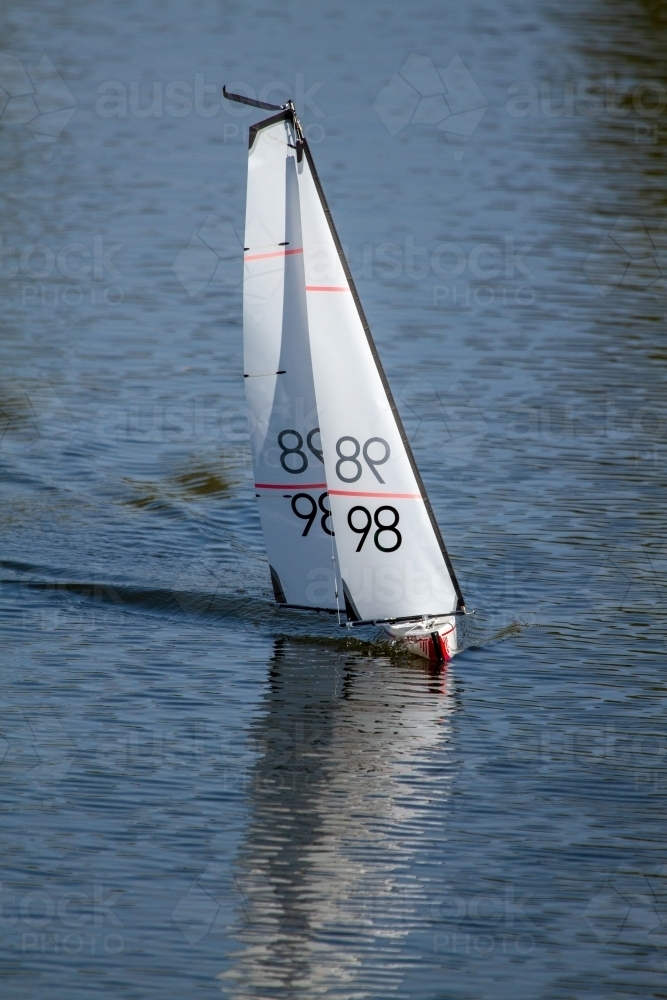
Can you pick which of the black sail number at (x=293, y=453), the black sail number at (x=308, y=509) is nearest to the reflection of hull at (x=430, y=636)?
the black sail number at (x=308, y=509)

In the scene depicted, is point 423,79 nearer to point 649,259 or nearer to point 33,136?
point 33,136

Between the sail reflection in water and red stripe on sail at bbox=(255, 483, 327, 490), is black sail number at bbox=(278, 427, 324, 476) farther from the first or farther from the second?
the sail reflection in water

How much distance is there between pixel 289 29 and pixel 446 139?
9102mm

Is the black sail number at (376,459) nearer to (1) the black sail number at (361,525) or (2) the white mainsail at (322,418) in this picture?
(2) the white mainsail at (322,418)

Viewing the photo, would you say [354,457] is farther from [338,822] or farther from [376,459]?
[338,822]

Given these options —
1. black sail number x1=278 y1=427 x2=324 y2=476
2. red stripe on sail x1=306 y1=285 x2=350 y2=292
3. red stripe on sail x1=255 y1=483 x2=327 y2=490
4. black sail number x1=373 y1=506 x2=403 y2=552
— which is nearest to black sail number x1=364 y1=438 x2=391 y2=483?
black sail number x1=373 y1=506 x2=403 y2=552

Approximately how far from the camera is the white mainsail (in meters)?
13.1

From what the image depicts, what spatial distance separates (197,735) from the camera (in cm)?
1267

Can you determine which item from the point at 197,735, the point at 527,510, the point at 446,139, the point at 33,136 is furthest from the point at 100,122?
the point at 197,735

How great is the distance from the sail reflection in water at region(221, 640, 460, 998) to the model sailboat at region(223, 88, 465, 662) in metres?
0.72

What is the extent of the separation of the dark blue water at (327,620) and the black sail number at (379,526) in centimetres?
116

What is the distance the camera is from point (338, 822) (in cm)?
1126

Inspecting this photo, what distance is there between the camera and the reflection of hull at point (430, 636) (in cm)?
1393

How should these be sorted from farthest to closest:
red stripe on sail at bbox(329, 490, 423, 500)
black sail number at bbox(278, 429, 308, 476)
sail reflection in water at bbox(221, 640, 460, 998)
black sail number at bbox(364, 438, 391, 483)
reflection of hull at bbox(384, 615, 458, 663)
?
reflection of hull at bbox(384, 615, 458, 663), black sail number at bbox(278, 429, 308, 476), red stripe on sail at bbox(329, 490, 423, 500), black sail number at bbox(364, 438, 391, 483), sail reflection in water at bbox(221, 640, 460, 998)
